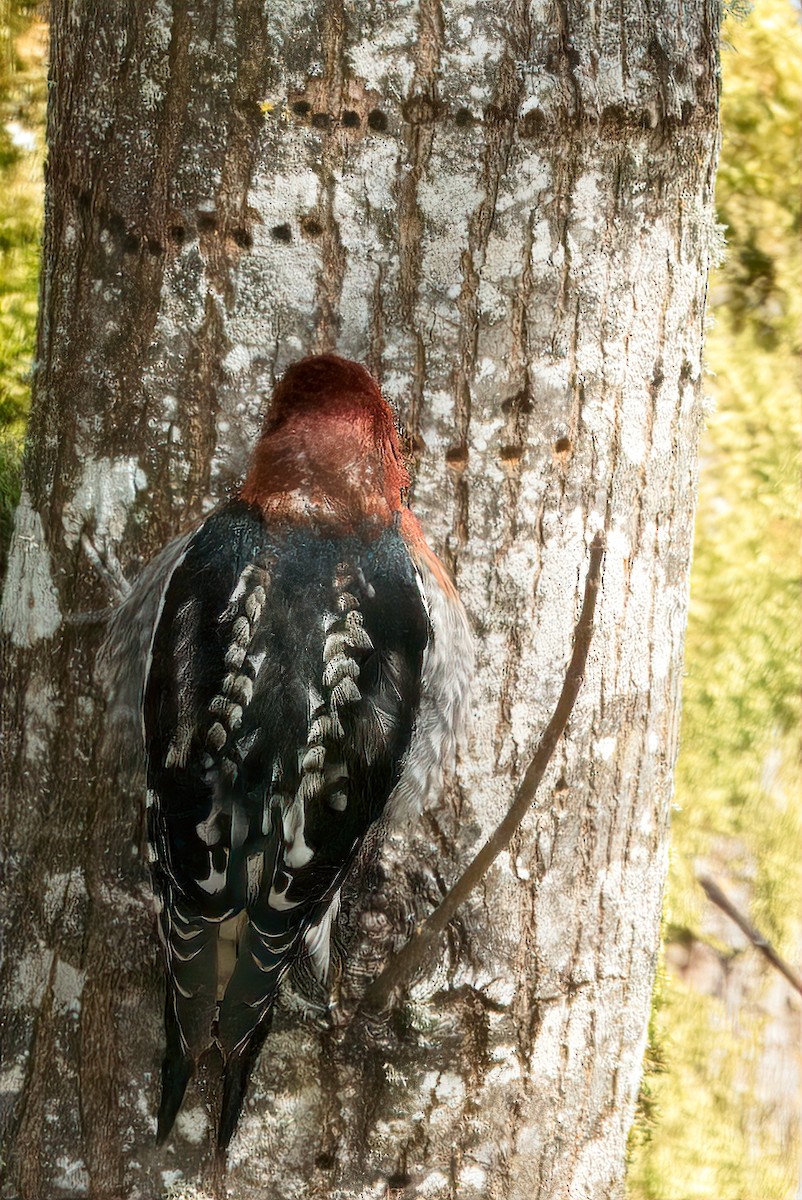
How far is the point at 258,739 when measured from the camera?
6.43ft

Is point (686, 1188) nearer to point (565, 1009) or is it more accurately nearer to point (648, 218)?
point (565, 1009)

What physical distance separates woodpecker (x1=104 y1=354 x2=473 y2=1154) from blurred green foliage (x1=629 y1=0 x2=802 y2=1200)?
2.91 metres

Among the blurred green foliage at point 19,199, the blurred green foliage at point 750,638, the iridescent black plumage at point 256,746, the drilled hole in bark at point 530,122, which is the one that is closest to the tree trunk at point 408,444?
the drilled hole in bark at point 530,122

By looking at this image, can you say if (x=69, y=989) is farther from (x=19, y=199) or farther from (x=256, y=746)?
(x=19, y=199)

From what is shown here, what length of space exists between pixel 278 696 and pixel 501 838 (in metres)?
0.51

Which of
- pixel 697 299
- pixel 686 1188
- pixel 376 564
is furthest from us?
pixel 686 1188

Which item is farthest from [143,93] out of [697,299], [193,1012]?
[193,1012]

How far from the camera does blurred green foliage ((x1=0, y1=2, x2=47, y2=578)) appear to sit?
360 centimetres

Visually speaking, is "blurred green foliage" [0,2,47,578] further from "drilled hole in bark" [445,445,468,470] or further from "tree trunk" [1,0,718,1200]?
"drilled hole in bark" [445,445,468,470]

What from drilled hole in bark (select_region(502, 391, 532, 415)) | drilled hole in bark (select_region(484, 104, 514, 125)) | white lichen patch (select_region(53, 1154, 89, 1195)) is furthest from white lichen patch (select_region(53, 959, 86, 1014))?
drilled hole in bark (select_region(484, 104, 514, 125))

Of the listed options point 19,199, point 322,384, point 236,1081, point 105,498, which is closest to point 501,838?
point 236,1081

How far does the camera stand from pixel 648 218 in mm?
2160

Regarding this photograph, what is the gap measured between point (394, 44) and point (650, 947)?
199cm

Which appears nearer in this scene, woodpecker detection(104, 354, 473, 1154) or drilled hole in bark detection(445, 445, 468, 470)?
woodpecker detection(104, 354, 473, 1154)
